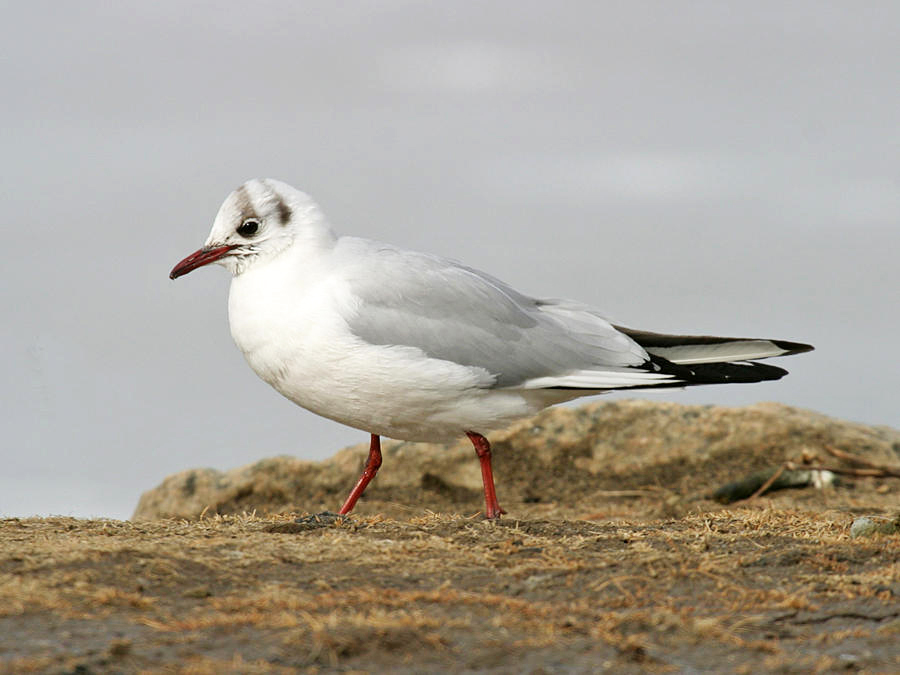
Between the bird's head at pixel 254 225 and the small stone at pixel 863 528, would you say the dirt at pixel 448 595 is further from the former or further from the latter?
the bird's head at pixel 254 225

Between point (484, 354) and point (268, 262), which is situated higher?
point (268, 262)

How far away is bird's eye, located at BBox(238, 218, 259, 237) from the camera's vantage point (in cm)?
739

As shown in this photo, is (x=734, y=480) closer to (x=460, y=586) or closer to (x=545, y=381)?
(x=545, y=381)

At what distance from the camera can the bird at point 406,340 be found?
6863mm

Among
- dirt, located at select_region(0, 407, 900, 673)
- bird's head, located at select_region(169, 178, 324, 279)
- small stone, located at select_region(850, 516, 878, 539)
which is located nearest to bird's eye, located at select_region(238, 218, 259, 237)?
bird's head, located at select_region(169, 178, 324, 279)

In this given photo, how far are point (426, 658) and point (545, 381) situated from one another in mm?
3280

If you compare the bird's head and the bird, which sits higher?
the bird's head

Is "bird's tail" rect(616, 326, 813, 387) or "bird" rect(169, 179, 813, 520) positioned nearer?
"bird" rect(169, 179, 813, 520)

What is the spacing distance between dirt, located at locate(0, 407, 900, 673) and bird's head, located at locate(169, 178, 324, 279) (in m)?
1.71

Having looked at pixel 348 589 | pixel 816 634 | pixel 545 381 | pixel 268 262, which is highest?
pixel 268 262

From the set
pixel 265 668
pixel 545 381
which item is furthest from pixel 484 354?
pixel 265 668

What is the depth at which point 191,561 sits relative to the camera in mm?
5395

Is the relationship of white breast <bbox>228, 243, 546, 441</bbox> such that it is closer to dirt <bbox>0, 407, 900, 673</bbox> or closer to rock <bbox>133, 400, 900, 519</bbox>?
dirt <bbox>0, 407, 900, 673</bbox>

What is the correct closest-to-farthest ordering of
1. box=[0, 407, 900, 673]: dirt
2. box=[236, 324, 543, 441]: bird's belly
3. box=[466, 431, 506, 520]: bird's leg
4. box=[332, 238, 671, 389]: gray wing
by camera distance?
box=[0, 407, 900, 673]: dirt
box=[236, 324, 543, 441]: bird's belly
box=[332, 238, 671, 389]: gray wing
box=[466, 431, 506, 520]: bird's leg
